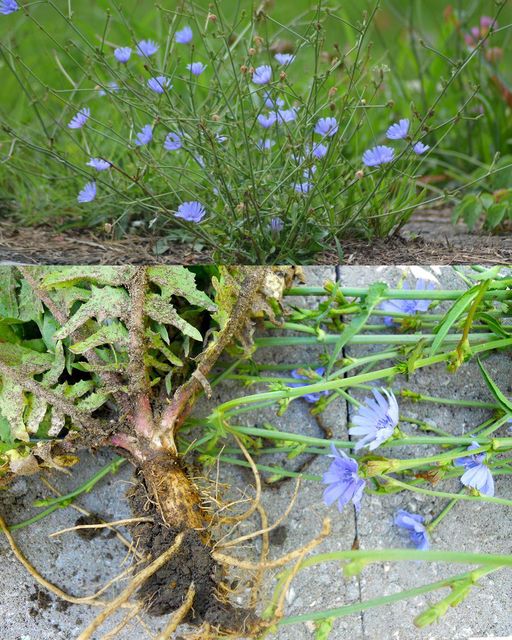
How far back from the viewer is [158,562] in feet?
3.43

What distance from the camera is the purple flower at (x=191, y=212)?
1064 millimetres

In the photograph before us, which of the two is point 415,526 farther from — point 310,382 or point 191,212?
point 191,212

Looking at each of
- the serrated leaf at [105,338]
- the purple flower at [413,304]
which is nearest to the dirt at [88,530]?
the serrated leaf at [105,338]

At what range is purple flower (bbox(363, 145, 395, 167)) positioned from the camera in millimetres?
1086

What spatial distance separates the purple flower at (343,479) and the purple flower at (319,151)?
15.3 inches

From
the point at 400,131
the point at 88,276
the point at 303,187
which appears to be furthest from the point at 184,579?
the point at 400,131

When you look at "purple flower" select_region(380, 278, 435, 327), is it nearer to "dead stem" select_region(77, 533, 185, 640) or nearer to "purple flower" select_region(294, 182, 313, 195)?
"purple flower" select_region(294, 182, 313, 195)

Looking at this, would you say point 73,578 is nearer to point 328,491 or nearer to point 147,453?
point 147,453

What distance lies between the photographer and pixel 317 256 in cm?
112

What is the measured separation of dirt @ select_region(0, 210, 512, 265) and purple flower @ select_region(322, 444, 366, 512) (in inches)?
10.9

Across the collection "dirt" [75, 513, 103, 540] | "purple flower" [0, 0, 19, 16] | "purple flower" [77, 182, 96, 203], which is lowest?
"dirt" [75, 513, 103, 540]

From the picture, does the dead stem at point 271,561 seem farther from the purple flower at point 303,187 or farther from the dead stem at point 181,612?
the purple flower at point 303,187

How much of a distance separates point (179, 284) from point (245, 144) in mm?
210

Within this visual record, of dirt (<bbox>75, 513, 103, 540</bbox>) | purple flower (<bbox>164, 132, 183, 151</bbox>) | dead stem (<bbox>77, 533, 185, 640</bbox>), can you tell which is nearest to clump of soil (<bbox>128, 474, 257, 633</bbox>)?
dead stem (<bbox>77, 533, 185, 640</bbox>)
